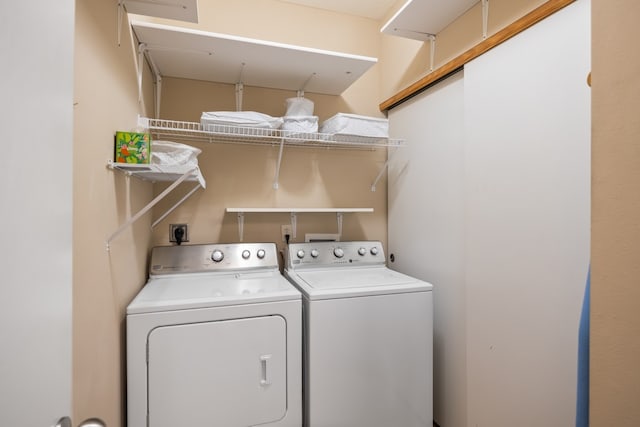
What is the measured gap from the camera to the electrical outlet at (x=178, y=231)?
2115mm

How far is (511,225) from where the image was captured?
1.44 metres

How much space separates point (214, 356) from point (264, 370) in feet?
0.84

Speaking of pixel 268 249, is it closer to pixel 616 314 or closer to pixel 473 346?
pixel 473 346

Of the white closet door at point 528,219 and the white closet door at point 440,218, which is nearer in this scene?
the white closet door at point 528,219

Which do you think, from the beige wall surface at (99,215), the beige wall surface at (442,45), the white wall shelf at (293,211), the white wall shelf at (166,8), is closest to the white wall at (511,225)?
the beige wall surface at (442,45)

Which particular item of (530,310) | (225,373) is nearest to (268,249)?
(225,373)

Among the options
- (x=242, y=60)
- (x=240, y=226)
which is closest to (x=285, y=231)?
(x=240, y=226)

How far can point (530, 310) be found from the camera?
4.47 feet

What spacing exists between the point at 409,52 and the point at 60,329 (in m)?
2.40

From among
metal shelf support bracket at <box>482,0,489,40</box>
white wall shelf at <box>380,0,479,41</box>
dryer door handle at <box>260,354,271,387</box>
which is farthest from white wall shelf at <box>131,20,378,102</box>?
dryer door handle at <box>260,354,271,387</box>

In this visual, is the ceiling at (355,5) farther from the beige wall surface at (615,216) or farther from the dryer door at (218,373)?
the dryer door at (218,373)

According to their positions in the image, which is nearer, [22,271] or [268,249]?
[22,271]

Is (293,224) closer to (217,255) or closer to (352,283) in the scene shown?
(217,255)

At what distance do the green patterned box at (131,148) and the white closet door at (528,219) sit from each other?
5.10 feet
